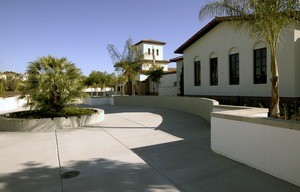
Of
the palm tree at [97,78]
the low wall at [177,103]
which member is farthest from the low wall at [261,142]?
the palm tree at [97,78]

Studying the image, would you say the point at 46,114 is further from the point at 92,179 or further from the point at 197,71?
the point at 197,71

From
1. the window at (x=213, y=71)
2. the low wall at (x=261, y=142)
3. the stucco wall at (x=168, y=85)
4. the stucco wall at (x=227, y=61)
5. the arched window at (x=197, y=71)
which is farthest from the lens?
the stucco wall at (x=168, y=85)

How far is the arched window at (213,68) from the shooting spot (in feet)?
57.2

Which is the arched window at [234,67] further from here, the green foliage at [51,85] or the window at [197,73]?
the green foliage at [51,85]

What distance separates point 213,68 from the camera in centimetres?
1773

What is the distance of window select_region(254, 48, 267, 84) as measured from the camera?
13945mm

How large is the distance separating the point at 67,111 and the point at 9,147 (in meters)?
4.65

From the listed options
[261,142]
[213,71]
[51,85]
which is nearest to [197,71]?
[213,71]

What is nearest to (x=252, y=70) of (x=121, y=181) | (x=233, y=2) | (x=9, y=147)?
(x=233, y=2)

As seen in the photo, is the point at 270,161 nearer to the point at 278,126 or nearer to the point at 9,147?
the point at 278,126

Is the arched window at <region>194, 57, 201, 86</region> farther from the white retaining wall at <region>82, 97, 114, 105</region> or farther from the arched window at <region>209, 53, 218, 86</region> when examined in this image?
the white retaining wall at <region>82, 97, 114, 105</region>

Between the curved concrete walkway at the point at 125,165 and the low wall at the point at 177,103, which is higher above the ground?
the low wall at the point at 177,103

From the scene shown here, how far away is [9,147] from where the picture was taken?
8.02 m

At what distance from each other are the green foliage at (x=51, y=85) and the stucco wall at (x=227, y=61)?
9.59 meters
